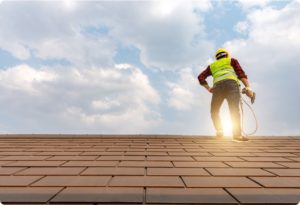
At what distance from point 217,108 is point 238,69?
2.13 ft

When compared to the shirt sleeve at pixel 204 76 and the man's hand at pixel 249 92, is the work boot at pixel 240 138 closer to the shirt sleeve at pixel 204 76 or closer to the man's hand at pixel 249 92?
the man's hand at pixel 249 92

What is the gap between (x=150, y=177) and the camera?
1598 mm

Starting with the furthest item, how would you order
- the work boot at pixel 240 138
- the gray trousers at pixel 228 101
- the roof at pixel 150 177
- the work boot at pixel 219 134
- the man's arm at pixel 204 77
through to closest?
1. the man's arm at pixel 204 77
2. the work boot at pixel 219 134
3. the gray trousers at pixel 228 101
4. the work boot at pixel 240 138
5. the roof at pixel 150 177

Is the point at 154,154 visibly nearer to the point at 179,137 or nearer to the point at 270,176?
the point at 270,176

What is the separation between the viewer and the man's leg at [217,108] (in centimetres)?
390

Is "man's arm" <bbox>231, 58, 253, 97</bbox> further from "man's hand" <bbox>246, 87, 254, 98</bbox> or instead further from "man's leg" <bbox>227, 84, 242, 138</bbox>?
"man's leg" <bbox>227, 84, 242, 138</bbox>

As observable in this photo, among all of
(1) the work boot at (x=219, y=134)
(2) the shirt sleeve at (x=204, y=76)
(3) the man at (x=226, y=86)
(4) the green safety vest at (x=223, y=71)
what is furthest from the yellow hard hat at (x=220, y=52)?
(1) the work boot at (x=219, y=134)

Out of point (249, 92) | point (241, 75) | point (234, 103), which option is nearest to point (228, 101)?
point (234, 103)

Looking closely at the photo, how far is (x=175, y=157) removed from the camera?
228cm

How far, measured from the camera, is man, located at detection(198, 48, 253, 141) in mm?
3749

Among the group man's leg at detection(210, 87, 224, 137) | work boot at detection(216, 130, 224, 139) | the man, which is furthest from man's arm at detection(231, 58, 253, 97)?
work boot at detection(216, 130, 224, 139)

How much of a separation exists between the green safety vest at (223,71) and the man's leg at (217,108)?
0.18 meters

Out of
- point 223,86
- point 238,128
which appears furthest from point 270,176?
point 223,86

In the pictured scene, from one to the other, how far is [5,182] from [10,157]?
948 millimetres
